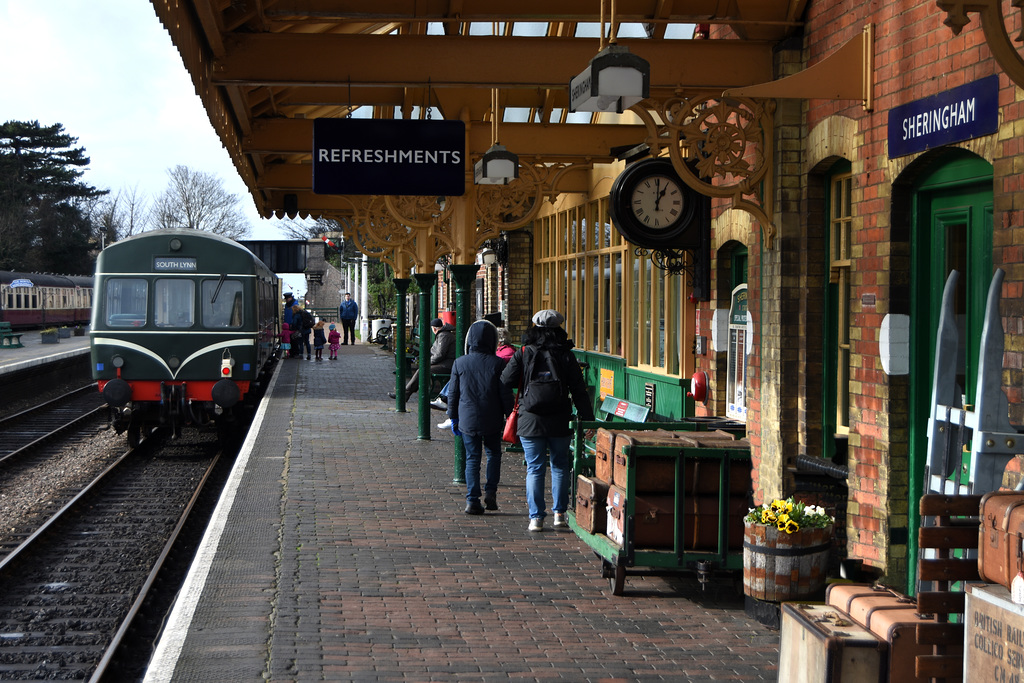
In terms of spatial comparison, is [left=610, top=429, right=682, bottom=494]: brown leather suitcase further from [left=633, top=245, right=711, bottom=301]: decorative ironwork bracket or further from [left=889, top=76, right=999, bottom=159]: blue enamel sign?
[left=633, top=245, right=711, bottom=301]: decorative ironwork bracket

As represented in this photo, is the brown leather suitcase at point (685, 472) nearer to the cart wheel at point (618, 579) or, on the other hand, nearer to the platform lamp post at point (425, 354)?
the cart wheel at point (618, 579)

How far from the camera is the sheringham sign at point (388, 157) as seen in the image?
8352mm

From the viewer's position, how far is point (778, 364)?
7.29m

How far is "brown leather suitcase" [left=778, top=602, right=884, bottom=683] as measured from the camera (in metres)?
3.88

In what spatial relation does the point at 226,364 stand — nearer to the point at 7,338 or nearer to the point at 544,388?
the point at 544,388

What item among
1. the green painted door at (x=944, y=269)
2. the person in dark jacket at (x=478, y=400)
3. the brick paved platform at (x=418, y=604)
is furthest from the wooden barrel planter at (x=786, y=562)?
the person in dark jacket at (x=478, y=400)

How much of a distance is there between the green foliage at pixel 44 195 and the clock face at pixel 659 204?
199ft

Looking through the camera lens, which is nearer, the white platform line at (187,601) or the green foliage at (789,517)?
the white platform line at (187,601)

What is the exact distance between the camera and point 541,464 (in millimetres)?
8250

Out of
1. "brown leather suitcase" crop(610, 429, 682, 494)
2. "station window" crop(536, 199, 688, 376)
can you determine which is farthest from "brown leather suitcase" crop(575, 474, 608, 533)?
"station window" crop(536, 199, 688, 376)

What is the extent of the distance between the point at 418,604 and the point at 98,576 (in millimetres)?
3662

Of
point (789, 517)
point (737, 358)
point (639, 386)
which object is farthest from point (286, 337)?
point (789, 517)

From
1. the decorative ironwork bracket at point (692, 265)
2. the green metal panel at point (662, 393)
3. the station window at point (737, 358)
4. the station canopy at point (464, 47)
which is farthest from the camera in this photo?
the green metal panel at point (662, 393)

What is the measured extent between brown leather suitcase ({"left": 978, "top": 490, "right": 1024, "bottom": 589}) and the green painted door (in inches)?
79.5
